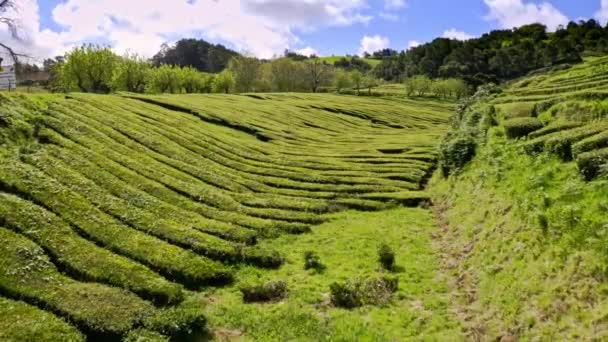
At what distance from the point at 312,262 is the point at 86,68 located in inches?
3341

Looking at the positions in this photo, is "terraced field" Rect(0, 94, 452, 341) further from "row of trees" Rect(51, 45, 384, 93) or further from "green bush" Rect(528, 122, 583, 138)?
"row of trees" Rect(51, 45, 384, 93)

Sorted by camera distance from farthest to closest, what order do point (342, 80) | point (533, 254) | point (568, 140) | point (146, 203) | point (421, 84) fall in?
1. point (342, 80)
2. point (421, 84)
3. point (146, 203)
4. point (568, 140)
5. point (533, 254)

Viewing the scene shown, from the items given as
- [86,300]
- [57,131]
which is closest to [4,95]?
[57,131]

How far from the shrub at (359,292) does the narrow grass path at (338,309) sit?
45cm

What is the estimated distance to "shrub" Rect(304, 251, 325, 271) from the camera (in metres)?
29.8

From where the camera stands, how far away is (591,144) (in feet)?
81.3

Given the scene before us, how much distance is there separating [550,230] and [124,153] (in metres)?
34.1

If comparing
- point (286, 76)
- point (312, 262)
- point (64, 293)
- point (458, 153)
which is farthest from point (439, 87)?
point (64, 293)

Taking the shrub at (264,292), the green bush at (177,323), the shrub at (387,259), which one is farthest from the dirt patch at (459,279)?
the green bush at (177,323)

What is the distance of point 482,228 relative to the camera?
95.9 feet

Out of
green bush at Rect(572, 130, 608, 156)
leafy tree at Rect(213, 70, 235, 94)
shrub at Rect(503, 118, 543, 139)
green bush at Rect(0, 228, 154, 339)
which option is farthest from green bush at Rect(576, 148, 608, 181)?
leafy tree at Rect(213, 70, 235, 94)

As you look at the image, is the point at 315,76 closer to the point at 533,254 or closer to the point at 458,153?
the point at 458,153

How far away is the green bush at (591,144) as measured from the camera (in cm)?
2473

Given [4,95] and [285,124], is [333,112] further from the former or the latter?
[4,95]
